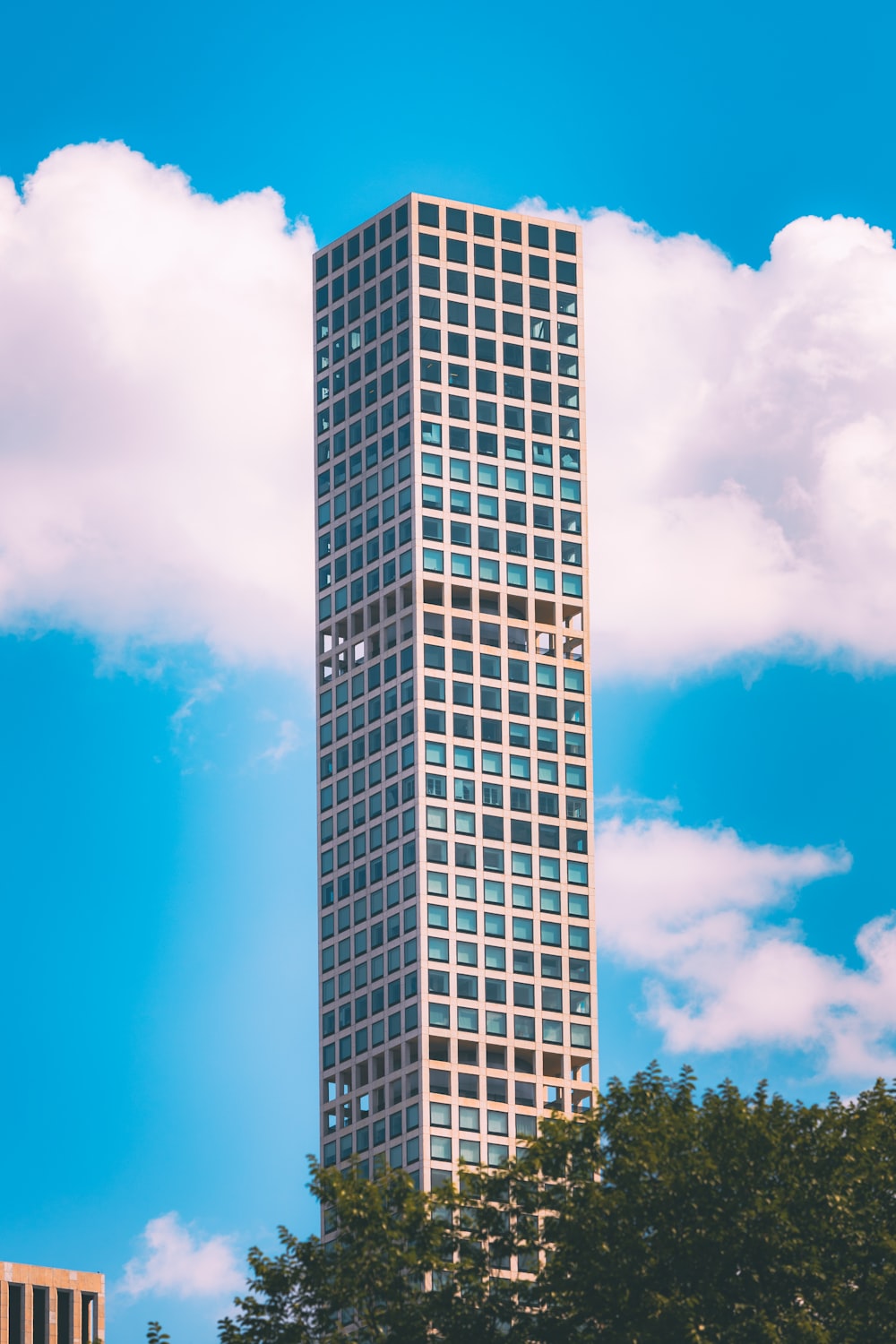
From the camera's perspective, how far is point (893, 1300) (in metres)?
110

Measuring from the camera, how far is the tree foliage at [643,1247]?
108688 mm

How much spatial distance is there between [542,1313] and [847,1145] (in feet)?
42.9

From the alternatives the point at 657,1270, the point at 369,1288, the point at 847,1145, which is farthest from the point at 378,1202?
the point at 847,1145

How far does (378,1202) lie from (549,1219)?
6424 millimetres

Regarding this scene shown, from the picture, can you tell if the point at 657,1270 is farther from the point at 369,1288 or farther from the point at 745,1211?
the point at 369,1288

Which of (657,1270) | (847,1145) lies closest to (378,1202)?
(657,1270)

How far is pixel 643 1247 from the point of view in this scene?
358ft

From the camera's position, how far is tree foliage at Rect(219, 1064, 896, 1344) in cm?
10869

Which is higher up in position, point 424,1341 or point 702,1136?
point 702,1136

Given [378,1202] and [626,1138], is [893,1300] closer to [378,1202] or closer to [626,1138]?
[626,1138]

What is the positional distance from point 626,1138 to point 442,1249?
8.07m

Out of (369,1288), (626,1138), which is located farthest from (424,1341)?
(626,1138)

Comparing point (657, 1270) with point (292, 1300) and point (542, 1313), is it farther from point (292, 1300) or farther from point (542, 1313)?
point (292, 1300)

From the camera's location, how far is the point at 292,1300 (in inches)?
4419
